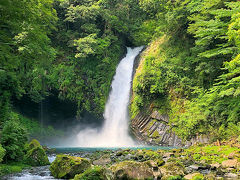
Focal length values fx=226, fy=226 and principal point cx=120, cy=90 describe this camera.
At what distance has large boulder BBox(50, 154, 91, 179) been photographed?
7496mm

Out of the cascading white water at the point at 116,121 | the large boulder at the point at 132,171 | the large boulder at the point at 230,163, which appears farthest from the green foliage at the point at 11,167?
the cascading white water at the point at 116,121

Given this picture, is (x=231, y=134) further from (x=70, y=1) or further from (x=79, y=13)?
(x=70, y=1)

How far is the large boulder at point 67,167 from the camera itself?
750cm

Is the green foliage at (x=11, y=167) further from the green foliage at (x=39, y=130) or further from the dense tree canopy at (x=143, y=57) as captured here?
the green foliage at (x=39, y=130)

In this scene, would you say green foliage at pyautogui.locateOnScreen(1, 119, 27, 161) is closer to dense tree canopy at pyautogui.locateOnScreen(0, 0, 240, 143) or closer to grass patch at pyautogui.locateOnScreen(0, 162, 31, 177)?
grass patch at pyautogui.locateOnScreen(0, 162, 31, 177)

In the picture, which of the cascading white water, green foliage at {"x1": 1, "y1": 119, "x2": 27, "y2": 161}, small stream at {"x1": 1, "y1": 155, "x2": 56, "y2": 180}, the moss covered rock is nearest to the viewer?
the moss covered rock

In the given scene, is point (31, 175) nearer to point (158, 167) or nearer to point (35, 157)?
point (35, 157)

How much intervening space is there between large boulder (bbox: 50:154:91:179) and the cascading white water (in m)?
11.6

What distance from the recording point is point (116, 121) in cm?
2192

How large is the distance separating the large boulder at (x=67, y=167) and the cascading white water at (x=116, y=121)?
11629 mm

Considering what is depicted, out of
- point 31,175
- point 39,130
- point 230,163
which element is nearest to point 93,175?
point 31,175

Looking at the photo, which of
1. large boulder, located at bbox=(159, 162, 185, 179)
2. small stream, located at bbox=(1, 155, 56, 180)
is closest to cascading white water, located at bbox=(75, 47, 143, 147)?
small stream, located at bbox=(1, 155, 56, 180)

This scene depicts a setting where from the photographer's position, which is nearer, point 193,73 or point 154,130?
point 154,130

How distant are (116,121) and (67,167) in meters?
14.4
